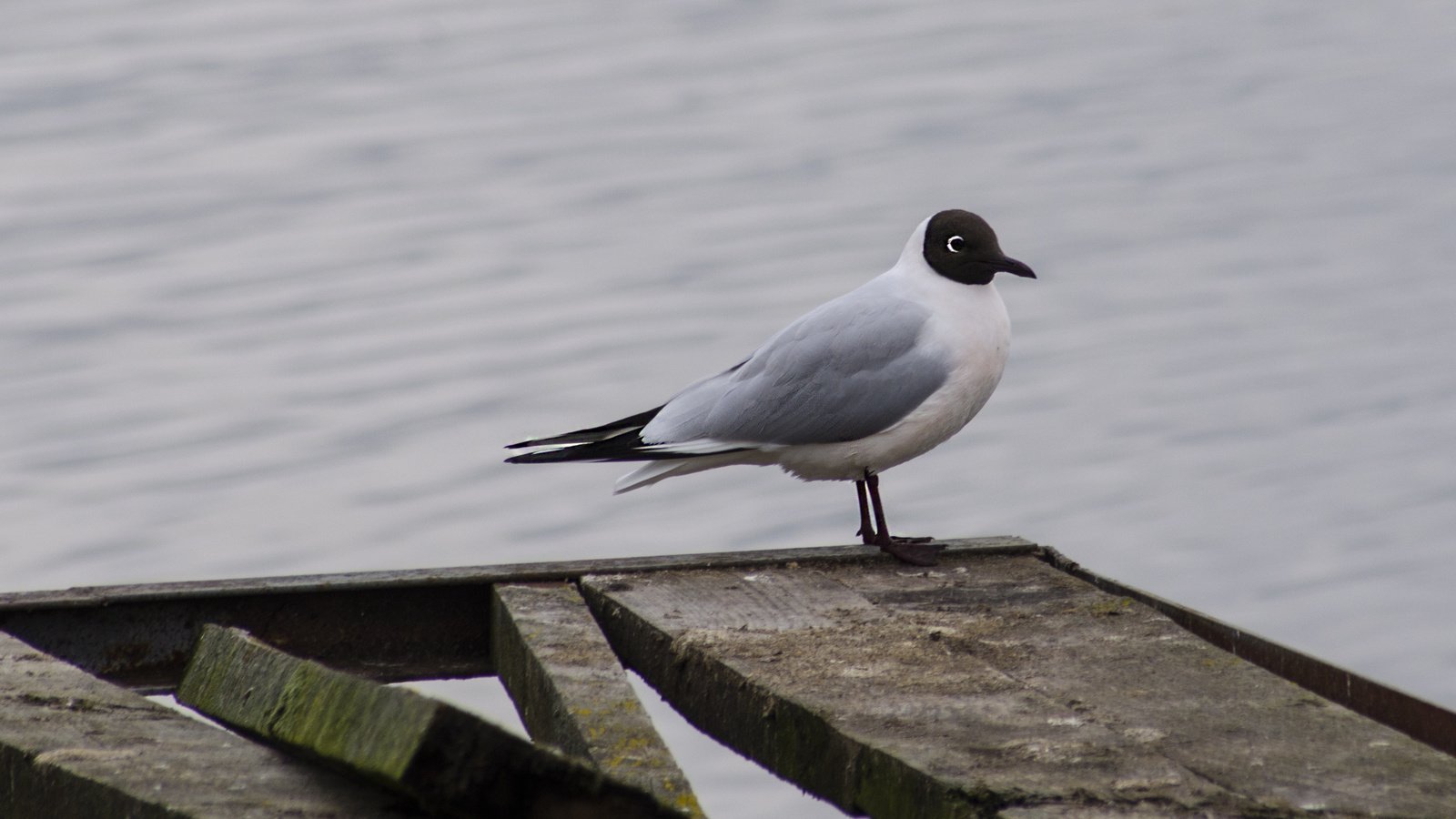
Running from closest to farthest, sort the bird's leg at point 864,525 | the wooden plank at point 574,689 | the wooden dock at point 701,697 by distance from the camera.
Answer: the wooden dock at point 701,697, the wooden plank at point 574,689, the bird's leg at point 864,525

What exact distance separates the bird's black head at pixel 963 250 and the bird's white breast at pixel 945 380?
23mm

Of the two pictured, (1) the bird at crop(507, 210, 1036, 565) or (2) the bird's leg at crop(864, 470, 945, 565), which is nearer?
(2) the bird's leg at crop(864, 470, 945, 565)

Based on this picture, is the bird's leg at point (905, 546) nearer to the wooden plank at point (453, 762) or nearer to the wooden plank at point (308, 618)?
the wooden plank at point (308, 618)

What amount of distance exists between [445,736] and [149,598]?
6.52 feet

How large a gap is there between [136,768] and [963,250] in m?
2.60

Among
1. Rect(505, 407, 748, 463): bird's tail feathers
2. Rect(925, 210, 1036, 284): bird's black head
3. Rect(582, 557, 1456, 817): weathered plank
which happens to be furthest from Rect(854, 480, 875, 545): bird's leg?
Rect(925, 210, 1036, 284): bird's black head

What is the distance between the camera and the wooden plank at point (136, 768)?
274cm

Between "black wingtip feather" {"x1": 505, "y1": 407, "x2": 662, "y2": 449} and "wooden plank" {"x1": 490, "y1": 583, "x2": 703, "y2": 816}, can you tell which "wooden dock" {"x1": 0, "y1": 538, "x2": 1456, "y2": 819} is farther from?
"black wingtip feather" {"x1": 505, "y1": 407, "x2": 662, "y2": 449}

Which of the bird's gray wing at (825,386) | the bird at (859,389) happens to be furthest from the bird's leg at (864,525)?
the bird's gray wing at (825,386)

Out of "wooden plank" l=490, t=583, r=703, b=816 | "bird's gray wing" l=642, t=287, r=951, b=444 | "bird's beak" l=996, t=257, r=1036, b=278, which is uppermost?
"bird's beak" l=996, t=257, r=1036, b=278

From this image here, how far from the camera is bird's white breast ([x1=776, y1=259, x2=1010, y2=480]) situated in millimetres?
4828

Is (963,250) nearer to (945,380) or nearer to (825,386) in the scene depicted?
(945,380)

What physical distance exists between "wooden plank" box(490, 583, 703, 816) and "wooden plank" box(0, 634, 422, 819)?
46cm

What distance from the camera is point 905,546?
4523 mm
